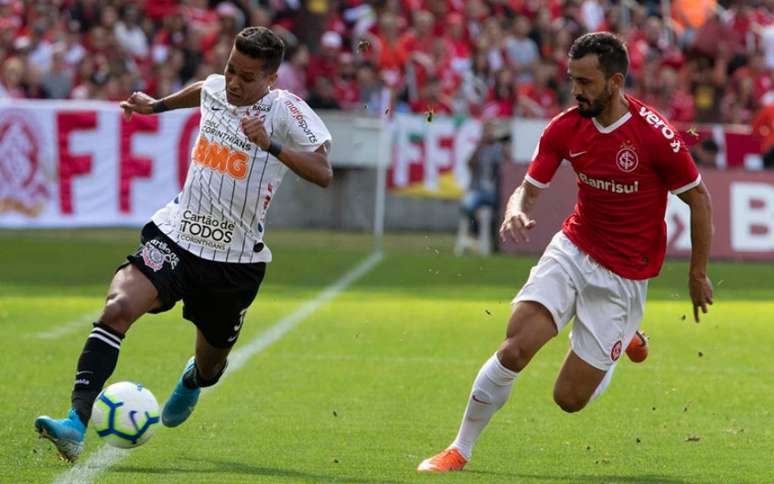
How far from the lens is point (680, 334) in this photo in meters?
13.7

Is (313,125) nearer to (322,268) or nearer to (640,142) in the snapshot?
(640,142)

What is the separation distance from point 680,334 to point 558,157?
6.27 m

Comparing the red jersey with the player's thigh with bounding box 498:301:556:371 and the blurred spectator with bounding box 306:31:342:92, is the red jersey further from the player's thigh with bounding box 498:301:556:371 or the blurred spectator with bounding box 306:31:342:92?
the blurred spectator with bounding box 306:31:342:92

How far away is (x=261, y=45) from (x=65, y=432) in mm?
1992

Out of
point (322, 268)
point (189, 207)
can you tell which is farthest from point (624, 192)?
point (322, 268)

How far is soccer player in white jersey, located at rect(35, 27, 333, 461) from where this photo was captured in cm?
740

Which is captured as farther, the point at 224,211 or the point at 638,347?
the point at 638,347

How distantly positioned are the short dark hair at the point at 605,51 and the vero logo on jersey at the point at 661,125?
0.24 meters

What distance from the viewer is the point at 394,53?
2238cm

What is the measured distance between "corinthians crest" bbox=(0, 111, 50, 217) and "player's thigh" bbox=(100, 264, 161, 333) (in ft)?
43.6

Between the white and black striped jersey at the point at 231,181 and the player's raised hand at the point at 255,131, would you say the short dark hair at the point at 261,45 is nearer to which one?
the white and black striped jersey at the point at 231,181

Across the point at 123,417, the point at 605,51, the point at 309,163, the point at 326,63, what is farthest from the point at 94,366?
the point at 326,63

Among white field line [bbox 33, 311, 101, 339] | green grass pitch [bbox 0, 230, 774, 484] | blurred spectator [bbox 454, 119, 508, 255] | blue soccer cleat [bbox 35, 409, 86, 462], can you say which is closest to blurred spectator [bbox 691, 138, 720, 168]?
blurred spectator [bbox 454, 119, 508, 255]

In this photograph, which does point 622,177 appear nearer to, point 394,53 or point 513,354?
point 513,354
